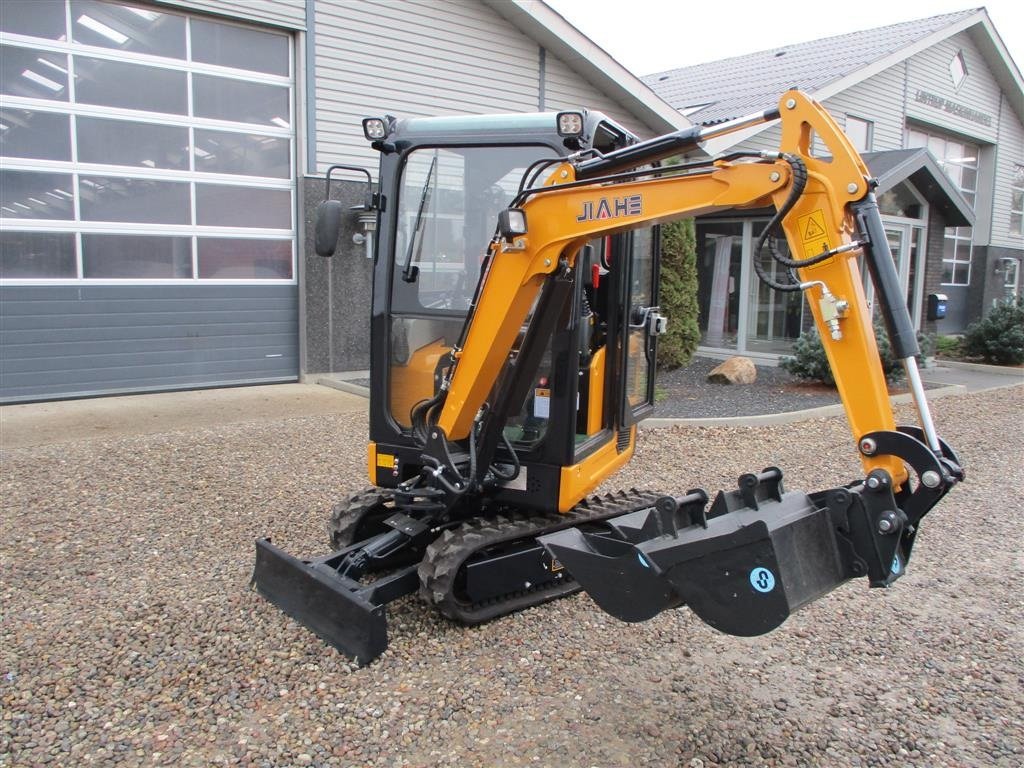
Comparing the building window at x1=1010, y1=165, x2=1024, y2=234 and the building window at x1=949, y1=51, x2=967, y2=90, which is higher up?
the building window at x1=949, y1=51, x2=967, y2=90

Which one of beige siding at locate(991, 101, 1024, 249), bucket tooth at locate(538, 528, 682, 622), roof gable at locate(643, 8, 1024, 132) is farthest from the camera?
beige siding at locate(991, 101, 1024, 249)

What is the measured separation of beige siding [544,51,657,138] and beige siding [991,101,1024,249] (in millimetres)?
13479

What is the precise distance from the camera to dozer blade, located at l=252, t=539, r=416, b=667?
3479 millimetres

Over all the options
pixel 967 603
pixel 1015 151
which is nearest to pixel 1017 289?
pixel 1015 151

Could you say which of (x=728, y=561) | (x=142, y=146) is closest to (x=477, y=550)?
(x=728, y=561)

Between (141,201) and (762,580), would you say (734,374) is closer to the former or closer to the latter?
(141,201)

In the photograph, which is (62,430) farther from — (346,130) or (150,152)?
(346,130)

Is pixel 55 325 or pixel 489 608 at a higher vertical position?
pixel 55 325

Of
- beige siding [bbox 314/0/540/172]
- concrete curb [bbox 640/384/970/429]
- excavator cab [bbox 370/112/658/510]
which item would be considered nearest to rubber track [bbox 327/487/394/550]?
excavator cab [bbox 370/112/658/510]

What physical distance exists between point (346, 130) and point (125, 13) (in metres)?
2.77

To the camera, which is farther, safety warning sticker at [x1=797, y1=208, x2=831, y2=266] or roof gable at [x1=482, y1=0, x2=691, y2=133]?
roof gable at [x1=482, y1=0, x2=691, y2=133]

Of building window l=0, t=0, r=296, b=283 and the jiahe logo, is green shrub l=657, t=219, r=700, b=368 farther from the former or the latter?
the jiahe logo

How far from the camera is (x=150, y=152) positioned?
9438 millimetres

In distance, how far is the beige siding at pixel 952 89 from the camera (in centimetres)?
1855
